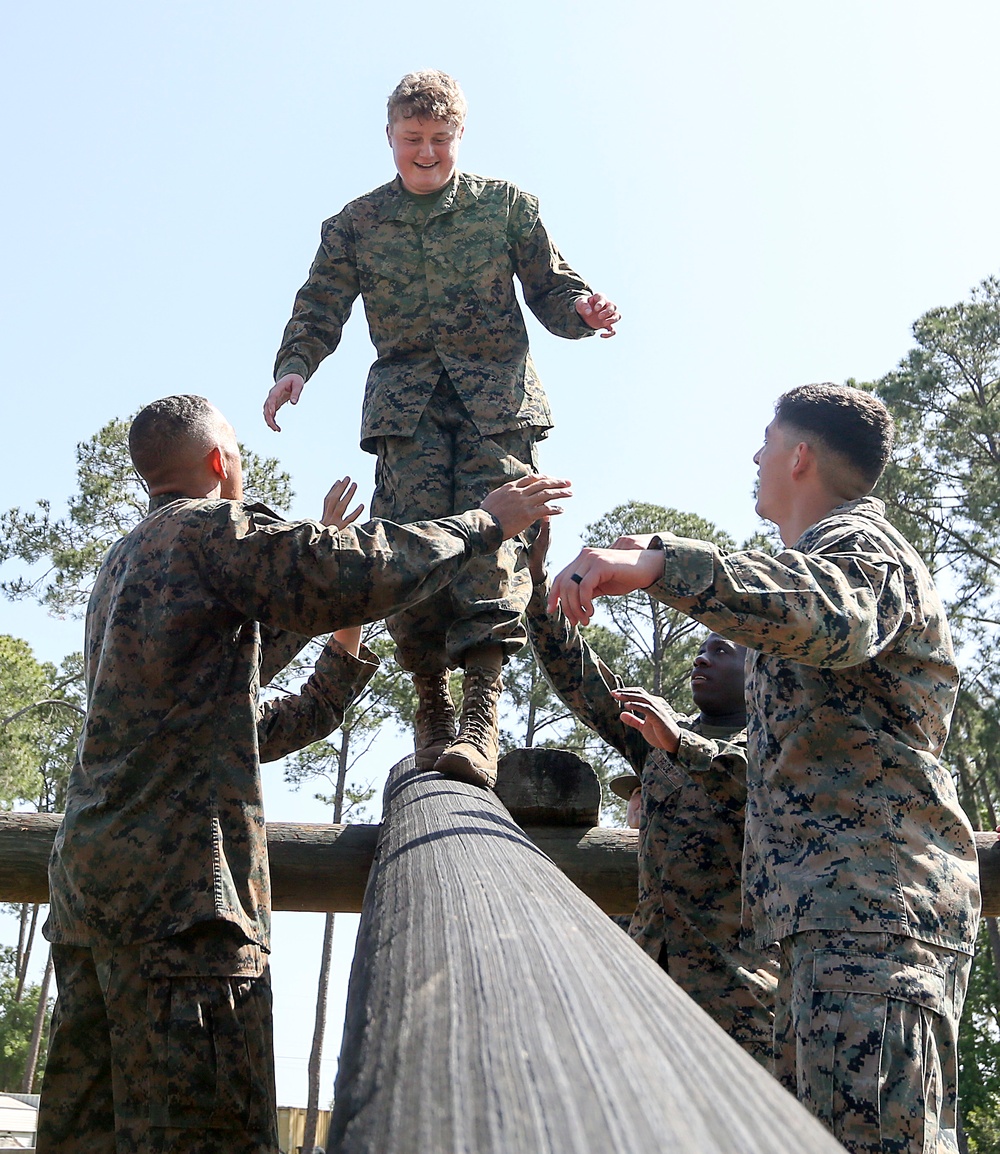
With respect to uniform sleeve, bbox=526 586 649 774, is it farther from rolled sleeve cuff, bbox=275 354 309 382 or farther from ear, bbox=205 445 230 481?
ear, bbox=205 445 230 481

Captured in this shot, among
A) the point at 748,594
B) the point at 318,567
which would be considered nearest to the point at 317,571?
the point at 318,567

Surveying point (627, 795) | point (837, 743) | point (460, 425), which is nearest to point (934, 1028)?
point (837, 743)

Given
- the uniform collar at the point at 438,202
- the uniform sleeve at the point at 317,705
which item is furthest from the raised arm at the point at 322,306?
the uniform sleeve at the point at 317,705

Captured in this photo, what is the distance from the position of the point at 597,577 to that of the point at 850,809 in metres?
0.77

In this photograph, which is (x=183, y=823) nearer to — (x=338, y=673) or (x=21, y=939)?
(x=338, y=673)

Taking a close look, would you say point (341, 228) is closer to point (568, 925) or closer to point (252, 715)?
point (252, 715)

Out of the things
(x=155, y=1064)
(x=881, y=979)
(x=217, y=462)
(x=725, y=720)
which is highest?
(x=217, y=462)

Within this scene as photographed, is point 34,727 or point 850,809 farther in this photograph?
point 34,727

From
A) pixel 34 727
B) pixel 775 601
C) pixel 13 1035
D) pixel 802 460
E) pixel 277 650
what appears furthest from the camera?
pixel 13 1035

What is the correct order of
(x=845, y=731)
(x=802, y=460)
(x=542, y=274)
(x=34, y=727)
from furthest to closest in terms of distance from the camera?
1. (x=34, y=727)
2. (x=542, y=274)
3. (x=802, y=460)
4. (x=845, y=731)

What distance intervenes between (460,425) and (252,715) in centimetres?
209

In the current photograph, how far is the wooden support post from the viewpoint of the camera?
32.2 inches

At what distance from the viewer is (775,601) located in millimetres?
2361

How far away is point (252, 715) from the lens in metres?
2.74
